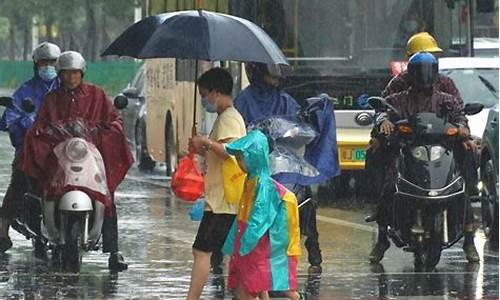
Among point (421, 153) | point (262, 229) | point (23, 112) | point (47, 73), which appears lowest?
point (262, 229)

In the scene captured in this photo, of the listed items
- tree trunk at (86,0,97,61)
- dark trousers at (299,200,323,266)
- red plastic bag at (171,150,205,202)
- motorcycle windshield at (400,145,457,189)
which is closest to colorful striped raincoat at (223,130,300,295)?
red plastic bag at (171,150,205,202)

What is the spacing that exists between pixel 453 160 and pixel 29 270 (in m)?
3.38

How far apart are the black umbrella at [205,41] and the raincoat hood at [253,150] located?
2.51 ft

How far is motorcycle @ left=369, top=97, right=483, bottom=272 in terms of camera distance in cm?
1235

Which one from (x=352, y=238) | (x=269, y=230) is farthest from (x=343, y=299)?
(x=352, y=238)

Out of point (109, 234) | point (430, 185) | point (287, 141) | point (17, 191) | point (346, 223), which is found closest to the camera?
point (287, 141)

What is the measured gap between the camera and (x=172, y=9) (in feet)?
76.7

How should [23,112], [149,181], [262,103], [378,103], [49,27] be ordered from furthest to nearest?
[49,27], [149,181], [23,112], [378,103], [262,103]

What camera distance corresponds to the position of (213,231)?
9711 mm

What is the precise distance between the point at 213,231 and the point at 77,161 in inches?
101

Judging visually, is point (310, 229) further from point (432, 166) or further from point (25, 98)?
point (25, 98)

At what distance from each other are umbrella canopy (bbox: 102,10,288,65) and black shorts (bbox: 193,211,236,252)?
0.98 m

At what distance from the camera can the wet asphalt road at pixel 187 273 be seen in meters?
11.2

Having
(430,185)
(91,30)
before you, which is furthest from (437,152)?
(91,30)
